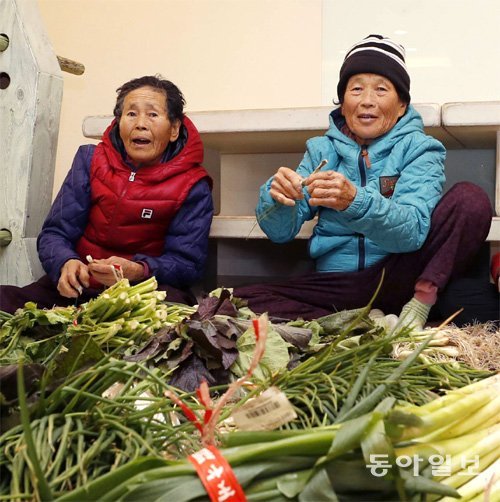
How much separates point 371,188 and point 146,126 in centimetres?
75

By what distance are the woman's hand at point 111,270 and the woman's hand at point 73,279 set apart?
0.08 metres

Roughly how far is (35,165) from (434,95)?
178cm

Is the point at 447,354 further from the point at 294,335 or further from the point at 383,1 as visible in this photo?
the point at 383,1

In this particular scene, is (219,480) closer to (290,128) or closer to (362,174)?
(362,174)

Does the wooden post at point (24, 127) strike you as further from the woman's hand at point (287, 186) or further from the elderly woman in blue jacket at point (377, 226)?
the woman's hand at point (287, 186)

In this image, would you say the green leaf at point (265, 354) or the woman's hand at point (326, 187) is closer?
the green leaf at point (265, 354)

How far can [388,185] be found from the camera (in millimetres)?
2289

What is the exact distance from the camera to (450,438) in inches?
39.3

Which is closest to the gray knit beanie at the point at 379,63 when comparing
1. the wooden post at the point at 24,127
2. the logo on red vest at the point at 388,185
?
the logo on red vest at the point at 388,185

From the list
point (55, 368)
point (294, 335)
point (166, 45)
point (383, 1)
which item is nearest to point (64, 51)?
point (166, 45)

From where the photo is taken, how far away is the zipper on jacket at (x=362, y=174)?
2.31m

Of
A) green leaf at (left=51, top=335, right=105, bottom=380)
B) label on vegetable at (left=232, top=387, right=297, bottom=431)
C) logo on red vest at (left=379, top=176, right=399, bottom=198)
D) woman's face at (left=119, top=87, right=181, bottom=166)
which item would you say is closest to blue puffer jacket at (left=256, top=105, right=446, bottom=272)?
logo on red vest at (left=379, top=176, right=399, bottom=198)

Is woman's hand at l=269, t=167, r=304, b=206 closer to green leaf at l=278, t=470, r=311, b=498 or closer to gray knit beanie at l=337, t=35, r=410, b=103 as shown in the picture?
gray knit beanie at l=337, t=35, r=410, b=103

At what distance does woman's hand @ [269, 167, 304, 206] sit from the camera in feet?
6.58
